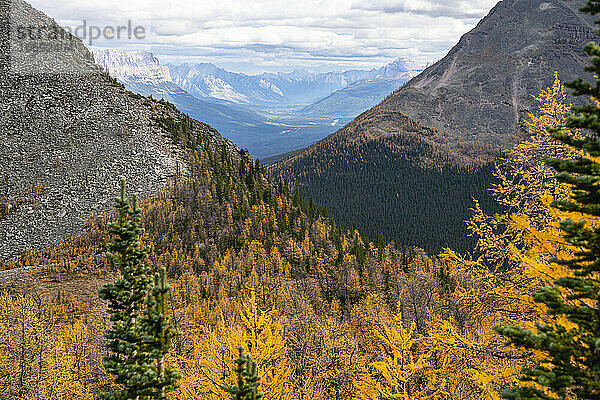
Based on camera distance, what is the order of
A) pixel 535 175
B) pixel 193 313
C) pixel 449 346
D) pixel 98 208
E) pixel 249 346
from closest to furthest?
pixel 449 346, pixel 535 175, pixel 249 346, pixel 193 313, pixel 98 208

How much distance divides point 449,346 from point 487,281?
2689 millimetres

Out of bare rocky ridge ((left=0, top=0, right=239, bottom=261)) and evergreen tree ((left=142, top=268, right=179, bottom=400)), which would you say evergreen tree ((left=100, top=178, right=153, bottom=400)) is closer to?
evergreen tree ((left=142, top=268, right=179, bottom=400))

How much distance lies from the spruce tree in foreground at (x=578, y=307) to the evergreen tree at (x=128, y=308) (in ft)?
39.3

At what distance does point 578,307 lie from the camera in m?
8.55

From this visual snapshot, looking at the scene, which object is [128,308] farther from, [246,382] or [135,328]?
[246,382]

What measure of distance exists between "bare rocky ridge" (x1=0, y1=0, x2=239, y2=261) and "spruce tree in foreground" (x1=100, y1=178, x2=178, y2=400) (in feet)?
260

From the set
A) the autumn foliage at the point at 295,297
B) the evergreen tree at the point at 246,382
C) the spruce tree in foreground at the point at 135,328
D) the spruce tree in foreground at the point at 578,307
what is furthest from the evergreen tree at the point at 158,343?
the spruce tree in foreground at the point at 578,307

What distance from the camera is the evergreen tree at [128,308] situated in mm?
13938

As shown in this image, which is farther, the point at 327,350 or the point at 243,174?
the point at 243,174

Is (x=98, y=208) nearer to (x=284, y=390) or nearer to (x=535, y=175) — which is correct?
(x=284, y=390)

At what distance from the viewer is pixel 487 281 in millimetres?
13594

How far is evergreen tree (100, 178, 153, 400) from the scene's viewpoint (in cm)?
1394

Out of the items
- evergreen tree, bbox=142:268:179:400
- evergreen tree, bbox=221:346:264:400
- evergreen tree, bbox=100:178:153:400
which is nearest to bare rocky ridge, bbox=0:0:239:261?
evergreen tree, bbox=100:178:153:400

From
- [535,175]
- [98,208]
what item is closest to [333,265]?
[98,208]
